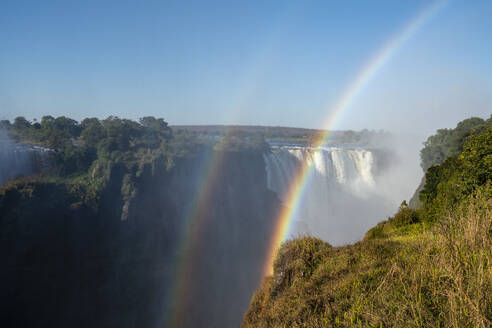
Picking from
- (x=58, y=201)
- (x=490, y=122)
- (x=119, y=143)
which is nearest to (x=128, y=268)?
(x=58, y=201)

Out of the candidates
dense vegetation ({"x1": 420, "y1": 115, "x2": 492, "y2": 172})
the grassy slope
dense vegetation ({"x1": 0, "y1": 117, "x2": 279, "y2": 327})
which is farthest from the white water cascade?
the grassy slope

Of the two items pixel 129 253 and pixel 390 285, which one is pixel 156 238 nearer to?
pixel 129 253

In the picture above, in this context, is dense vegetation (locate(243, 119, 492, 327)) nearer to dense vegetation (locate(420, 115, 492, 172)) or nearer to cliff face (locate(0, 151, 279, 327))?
cliff face (locate(0, 151, 279, 327))

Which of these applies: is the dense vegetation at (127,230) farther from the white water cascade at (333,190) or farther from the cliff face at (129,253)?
the white water cascade at (333,190)

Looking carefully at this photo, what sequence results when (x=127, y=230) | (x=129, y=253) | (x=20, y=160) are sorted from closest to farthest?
(x=20, y=160) → (x=129, y=253) → (x=127, y=230)

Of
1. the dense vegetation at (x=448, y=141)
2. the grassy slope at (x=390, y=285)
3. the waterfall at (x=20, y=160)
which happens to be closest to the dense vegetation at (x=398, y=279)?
the grassy slope at (x=390, y=285)

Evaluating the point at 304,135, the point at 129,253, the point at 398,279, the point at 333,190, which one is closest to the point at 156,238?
the point at 129,253
